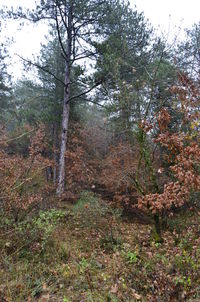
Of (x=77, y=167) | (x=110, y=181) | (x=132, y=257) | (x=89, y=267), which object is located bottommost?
(x=89, y=267)

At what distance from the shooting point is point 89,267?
4.30 metres

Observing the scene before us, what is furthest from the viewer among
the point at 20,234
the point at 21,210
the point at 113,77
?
the point at 113,77

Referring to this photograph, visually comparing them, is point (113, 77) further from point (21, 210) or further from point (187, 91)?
point (21, 210)

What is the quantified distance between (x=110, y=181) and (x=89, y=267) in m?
5.80

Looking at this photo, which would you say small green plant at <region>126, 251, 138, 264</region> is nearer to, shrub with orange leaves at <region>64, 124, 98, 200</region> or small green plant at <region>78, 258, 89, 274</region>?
small green plant at <region>78, 258, 89, 274</region>

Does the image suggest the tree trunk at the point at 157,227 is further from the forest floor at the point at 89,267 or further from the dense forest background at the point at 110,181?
the forest floor at the point at 89,267

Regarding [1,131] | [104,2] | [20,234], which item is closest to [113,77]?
[104,2]

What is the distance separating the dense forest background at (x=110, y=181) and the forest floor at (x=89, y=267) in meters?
0.02

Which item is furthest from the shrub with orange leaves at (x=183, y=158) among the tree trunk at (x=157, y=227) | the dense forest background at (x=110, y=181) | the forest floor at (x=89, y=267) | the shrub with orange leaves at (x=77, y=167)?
the shrub with orange leaves at (x=77, y=167)

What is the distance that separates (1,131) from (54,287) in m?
8.15

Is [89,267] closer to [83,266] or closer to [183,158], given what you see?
[83,266]

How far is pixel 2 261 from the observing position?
393 centimetres

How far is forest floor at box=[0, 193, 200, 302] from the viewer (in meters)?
3.21

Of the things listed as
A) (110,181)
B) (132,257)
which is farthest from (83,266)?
(110,181)
